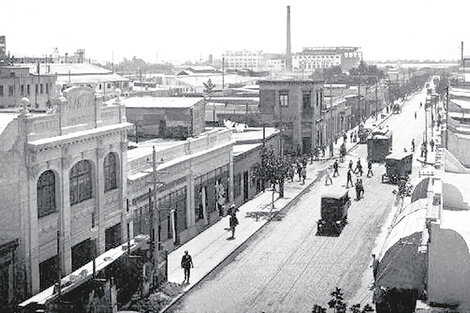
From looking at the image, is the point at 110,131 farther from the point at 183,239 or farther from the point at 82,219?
the point at 183,239

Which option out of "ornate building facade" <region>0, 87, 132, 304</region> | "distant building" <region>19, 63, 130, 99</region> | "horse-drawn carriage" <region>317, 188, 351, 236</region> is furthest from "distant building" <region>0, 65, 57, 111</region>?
"ornate building facade" <region>0, 87, 132, 304</region>

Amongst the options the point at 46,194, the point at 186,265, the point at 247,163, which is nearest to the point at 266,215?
the point at 247,163

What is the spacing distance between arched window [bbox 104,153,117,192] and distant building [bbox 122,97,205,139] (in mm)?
14191

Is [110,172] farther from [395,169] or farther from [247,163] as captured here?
[395,169]

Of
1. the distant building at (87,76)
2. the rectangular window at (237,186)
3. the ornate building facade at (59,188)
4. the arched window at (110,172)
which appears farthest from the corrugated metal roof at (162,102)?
the distant building at (87,76)

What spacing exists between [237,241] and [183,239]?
250 centimetres

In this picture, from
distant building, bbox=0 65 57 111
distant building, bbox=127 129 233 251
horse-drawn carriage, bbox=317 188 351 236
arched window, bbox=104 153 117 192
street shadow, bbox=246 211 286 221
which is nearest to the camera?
arched window, bbox=104 153 117 192

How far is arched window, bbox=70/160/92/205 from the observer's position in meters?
25.5

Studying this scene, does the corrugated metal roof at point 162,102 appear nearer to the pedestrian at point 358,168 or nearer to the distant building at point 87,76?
the pedestrian at point 358,168

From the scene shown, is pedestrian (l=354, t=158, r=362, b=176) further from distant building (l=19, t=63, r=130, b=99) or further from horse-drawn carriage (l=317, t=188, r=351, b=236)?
distant building (l=19, t=63, r=130, b=99)

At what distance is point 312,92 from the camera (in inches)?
2643

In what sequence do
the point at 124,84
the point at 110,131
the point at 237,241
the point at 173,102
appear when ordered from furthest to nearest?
the point at 124,84, the point at 173,102, the point at 237,241, the point at 110,131

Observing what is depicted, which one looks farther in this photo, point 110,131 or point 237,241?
point 237,241

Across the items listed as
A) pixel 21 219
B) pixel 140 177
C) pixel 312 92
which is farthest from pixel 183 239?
pixel 312 92
